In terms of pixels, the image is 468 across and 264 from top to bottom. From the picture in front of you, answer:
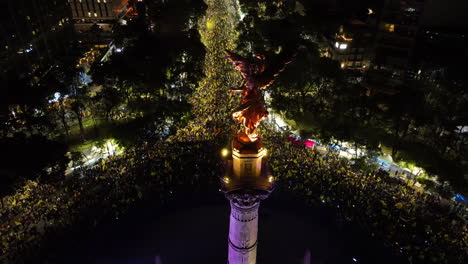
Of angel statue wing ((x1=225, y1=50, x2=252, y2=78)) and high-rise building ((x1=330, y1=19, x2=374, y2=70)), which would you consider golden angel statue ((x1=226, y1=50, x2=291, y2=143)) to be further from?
high-rise building ((x1=330, y1=19, x2=374, y2=70))

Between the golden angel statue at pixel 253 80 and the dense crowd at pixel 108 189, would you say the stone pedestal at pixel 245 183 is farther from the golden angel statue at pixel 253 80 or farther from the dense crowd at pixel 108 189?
the dense crowd at pixel 108 189

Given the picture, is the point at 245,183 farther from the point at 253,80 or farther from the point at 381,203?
the point at 381,203

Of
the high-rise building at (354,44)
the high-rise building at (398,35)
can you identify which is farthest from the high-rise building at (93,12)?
the high-rise building at (398,35)

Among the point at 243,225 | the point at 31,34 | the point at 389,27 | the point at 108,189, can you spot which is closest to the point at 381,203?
the point at 243,225

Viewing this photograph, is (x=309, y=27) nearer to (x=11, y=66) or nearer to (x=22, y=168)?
(x=22, y=168)

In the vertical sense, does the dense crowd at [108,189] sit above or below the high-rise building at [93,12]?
below

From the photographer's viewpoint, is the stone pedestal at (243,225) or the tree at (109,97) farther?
the tree at (109,97)
